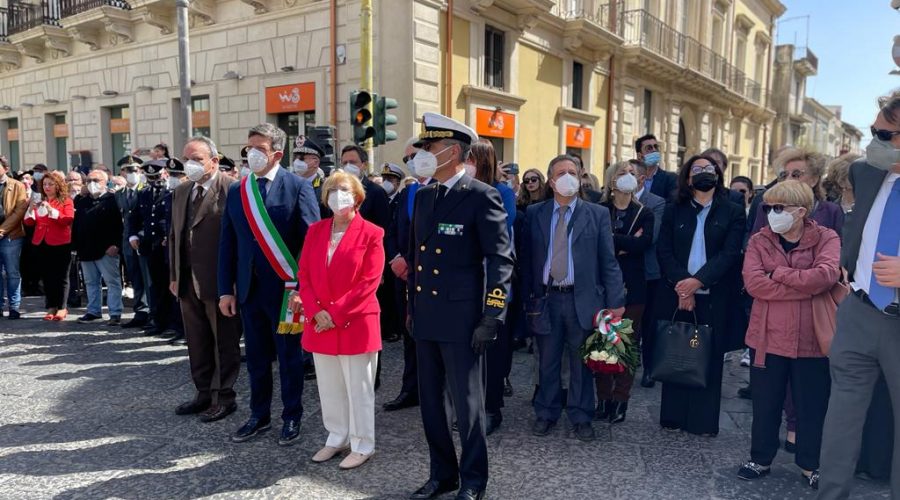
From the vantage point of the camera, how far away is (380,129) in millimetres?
9117

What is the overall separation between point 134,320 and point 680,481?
683 centimetres

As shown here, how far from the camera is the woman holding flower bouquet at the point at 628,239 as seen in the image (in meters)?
4.76

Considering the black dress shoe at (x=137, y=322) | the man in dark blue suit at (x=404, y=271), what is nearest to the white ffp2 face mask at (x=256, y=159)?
the man in dark blue suit at (x=404, y=271)

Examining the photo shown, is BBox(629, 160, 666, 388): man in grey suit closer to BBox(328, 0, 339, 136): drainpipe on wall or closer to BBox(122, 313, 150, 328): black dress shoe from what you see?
BBox(122, 313, 150, 328): black dress shoe

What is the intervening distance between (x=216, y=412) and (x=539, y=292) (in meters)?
2.60

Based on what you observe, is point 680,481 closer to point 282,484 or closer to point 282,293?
point 282,484

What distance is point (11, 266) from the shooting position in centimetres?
828

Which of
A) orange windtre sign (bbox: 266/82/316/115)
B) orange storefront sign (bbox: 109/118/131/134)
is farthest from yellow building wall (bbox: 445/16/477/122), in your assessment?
orange storefront sign (bbox: 109/118/131/134)

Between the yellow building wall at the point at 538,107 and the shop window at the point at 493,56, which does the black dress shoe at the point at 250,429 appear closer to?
the shop window at the point at 493,56

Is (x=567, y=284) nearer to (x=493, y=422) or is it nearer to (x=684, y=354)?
(x=684, y=354)

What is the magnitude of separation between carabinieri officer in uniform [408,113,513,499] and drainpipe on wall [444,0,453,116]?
9.77 m

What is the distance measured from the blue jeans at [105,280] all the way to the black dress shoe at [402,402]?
4931 millimetres

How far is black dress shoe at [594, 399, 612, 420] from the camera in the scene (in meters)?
4.73

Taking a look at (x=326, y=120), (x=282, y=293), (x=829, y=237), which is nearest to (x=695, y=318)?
(x=829, y=237)
